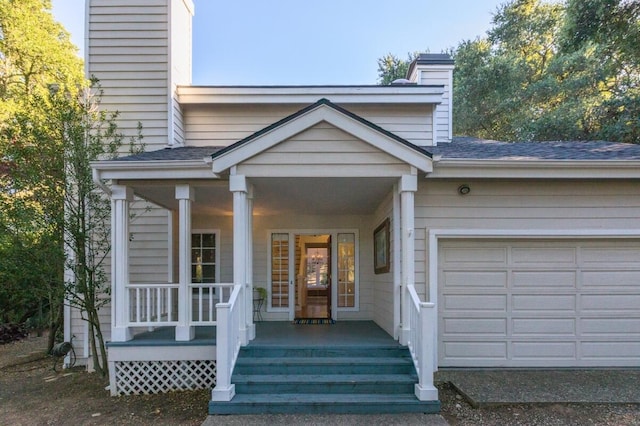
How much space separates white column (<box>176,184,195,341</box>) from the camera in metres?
5.16

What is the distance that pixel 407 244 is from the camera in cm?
482

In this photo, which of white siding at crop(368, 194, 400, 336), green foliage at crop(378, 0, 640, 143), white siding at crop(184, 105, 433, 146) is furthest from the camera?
green foliage at crop(378, 0, 640, 143)

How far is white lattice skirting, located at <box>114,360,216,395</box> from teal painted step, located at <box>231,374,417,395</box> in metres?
0.96

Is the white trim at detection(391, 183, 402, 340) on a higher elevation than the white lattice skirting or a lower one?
higher

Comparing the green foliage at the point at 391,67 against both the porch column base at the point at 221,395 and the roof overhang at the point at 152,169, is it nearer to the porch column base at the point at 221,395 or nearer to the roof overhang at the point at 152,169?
the roof overhang at the point at 152,169

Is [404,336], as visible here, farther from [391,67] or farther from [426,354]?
[391,67]

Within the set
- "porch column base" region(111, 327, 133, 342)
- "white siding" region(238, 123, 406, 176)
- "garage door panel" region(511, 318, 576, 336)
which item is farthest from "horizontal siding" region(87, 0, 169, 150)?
"garage door panel" region(511, 318, 576, 336)

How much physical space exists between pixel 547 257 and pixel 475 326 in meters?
1.34

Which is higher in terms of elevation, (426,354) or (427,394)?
(426,354)

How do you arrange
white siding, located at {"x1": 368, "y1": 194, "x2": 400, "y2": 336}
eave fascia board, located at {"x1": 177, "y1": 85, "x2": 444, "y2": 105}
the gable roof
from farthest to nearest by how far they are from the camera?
eave fascia board, located at {"x1": 177, "y1": 85, "x2": 444, "y2": 105}, white siding, located at {"x1": 368, "y1": 194, "x2": 400, "y2": 336}, the gable roof

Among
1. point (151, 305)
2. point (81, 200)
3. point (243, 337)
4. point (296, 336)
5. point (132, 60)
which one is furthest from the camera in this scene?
point (132, 60)

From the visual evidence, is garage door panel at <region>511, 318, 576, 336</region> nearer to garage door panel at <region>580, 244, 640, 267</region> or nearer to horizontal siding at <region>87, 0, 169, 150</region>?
garage door panel at <region>580, 244, 640, 267</region>

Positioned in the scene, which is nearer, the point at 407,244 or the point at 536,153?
the point at 407,244

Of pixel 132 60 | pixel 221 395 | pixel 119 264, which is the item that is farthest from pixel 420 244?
pixel 132 60
